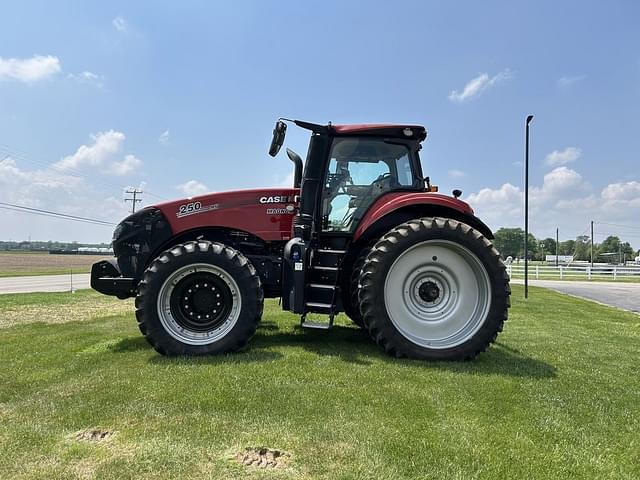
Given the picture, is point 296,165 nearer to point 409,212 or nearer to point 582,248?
point 409,212

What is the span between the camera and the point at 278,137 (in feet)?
18.7

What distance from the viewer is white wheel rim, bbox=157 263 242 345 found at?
518cm

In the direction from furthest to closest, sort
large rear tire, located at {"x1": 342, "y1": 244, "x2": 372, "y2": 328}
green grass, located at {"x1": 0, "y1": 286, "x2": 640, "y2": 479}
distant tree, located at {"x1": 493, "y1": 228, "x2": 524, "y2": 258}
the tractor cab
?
distant tree, located at {"x1": 493, "y1": 228, "x2": 524, "y2": 258} < the tractor cab < large rear tire, located at {"x1": 342, "y1": 244, "x2": 372, "y2": 328} < green grass, located at {"x1": 0, "y1": 286, "x2": 640, "y2": 479}

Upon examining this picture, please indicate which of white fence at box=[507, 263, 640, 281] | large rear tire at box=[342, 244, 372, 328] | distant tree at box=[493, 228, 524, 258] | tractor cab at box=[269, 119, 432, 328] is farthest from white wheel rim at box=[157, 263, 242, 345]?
distant tree at box=[493, 228, 524, 258]

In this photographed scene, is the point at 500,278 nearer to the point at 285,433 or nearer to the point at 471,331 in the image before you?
the point at 471,331

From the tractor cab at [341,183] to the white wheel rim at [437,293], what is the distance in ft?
2.24

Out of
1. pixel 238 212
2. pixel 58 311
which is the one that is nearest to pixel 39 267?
pixel 58 311

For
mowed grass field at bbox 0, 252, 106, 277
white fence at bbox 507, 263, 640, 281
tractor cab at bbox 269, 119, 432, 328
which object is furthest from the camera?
mowed grass field at bbox 0, 252, 106, 277

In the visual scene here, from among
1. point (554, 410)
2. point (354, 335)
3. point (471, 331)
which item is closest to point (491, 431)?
point (554, 410)

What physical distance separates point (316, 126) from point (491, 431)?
3.84 meters

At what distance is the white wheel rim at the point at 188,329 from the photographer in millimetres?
5180

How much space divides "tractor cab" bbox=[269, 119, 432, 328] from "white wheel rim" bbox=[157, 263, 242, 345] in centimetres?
65

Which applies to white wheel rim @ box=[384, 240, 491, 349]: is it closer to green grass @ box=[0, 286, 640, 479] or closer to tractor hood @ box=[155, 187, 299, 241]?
green grass @ box=[0, 286, 640, 479]

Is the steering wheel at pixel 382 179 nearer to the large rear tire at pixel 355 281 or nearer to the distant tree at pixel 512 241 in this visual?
the large rear tire at pixel 355 281
